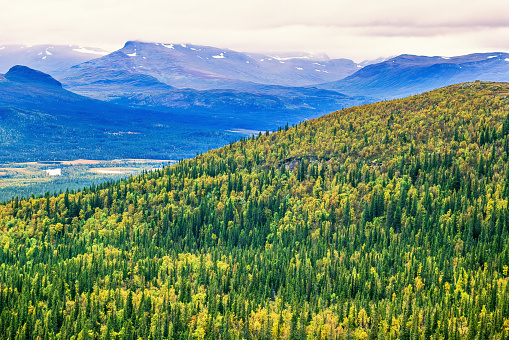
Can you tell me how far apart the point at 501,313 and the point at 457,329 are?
15.4 metres

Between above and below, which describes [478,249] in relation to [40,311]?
above

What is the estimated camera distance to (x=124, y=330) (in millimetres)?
169375

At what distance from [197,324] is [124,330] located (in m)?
21.1

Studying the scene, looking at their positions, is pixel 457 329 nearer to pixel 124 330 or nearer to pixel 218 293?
pixel 218 293

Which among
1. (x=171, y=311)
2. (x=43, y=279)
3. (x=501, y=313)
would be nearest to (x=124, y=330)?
(x=171, y=311)

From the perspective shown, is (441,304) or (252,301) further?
(252,301)

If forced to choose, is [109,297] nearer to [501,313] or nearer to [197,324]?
[197,324]

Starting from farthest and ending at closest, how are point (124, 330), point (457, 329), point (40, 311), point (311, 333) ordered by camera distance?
1. point (40, 311)
2. point (124, 330)
3. point (311, 333)
4. point (457, 329)

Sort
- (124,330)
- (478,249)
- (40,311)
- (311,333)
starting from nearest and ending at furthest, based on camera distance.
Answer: (311,333) < (124,330) < (40,311) < (478,249)

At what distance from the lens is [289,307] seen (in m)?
175

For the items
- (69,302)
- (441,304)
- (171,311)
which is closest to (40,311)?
(69,302)

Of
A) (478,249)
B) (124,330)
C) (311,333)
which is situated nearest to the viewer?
(311,333)

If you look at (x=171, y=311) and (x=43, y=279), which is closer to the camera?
(x=171, y=311)

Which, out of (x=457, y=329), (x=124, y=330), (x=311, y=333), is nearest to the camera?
(x=457, y=329)
